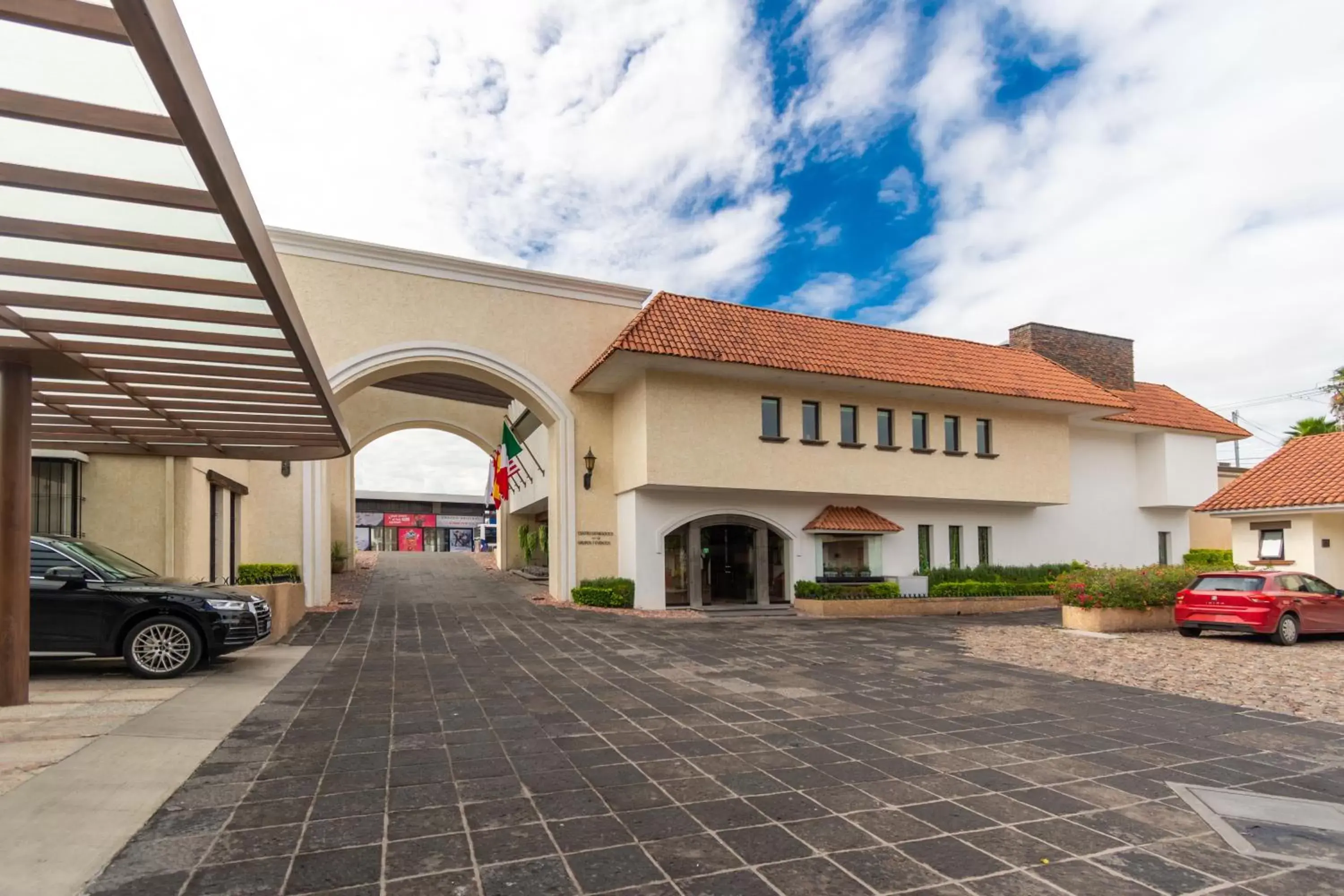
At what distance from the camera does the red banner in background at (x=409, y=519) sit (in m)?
54.8

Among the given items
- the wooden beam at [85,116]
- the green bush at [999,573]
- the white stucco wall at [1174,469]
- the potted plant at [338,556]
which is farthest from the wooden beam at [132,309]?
the white stucco wall at [1174,469]

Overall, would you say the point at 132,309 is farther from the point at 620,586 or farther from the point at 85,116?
the point at 620,586

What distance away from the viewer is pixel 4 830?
13.5 ft

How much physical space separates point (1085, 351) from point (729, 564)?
1591 cm

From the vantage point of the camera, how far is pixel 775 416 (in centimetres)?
2027

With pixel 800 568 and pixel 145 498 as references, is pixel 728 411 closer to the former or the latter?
pixel 800 568

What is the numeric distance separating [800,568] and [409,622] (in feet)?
33.9

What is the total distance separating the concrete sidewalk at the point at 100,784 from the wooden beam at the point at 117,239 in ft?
11.1

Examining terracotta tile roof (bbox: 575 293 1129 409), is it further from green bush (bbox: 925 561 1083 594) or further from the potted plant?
the potted plant

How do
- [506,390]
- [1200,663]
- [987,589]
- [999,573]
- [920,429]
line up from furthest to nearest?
1. [999,573]
2. [920,429]
3. [987,589]
4. [506,390]
5. [1200,663]

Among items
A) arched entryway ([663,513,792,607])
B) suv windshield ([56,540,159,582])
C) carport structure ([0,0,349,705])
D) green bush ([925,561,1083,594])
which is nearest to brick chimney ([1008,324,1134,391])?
green bush ([925,561,1083,594])

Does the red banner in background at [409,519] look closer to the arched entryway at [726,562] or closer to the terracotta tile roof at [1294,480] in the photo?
the arched entryway at [726,562]

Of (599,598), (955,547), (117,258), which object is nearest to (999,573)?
(955,547)

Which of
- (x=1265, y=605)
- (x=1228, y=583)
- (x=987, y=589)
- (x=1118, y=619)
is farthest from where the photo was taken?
(x=987, y=589)
